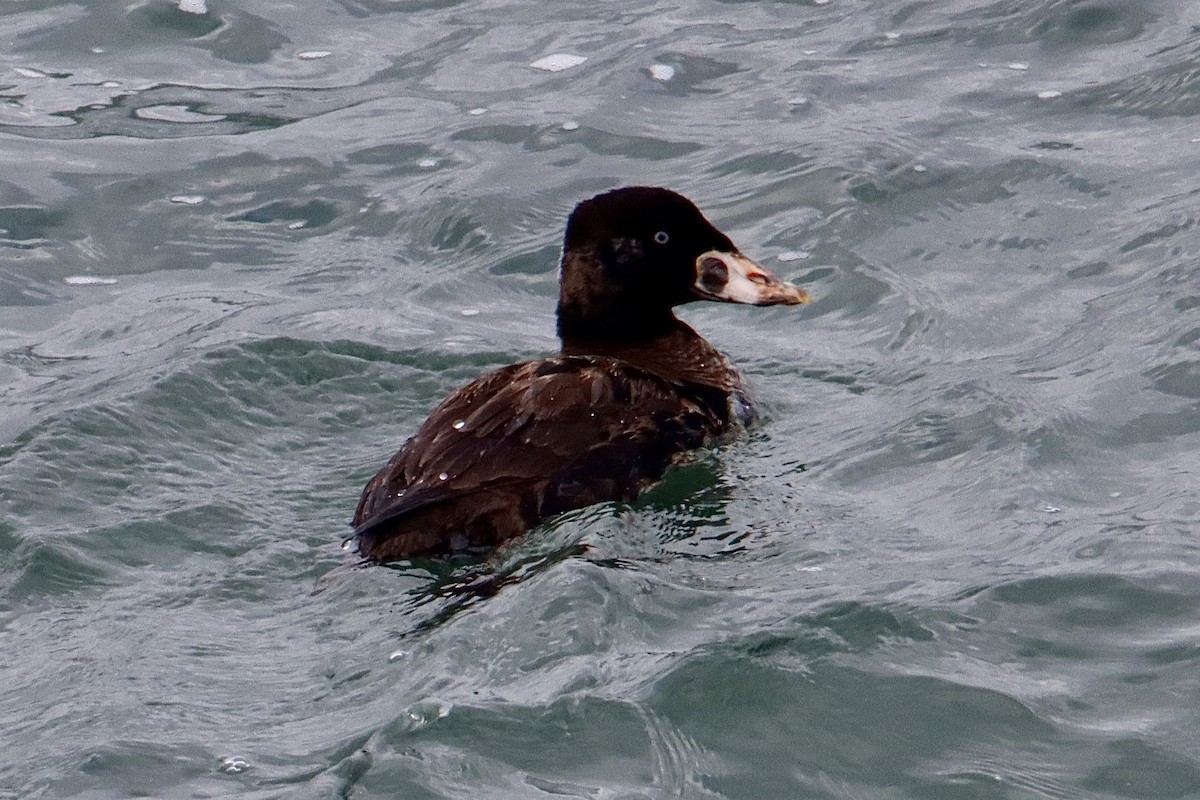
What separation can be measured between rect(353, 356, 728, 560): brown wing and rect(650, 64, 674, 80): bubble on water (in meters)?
4.43

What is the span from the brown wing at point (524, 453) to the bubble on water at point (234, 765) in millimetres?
1112

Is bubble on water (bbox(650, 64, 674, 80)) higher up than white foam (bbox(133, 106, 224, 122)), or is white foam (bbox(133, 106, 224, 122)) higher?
bubble on water (bbox(650, 64, 674, 80))

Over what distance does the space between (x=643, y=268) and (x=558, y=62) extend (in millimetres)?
4352


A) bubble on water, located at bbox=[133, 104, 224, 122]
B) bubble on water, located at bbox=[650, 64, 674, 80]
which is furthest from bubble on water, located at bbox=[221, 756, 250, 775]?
bubble on water, located at bbox=[650, 64, 674, 80]

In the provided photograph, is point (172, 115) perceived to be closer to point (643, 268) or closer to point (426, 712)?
point (643, 268)

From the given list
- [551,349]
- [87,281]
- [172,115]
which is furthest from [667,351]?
[172,115]

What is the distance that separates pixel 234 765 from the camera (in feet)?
14.8

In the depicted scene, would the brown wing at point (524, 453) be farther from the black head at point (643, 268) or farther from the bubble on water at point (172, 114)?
the bubble on water at point (172, 114)

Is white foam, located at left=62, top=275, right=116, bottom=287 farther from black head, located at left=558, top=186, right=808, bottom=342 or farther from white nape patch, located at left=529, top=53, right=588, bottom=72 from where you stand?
white nape patch, located at left=529, top=53, right=588, bottom=72

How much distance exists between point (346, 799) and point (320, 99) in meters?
6.89

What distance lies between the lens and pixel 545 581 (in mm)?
5141

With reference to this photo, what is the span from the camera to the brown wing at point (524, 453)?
5.55m

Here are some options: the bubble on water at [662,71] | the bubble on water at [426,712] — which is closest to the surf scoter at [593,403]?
the bubble on water at [426,712]

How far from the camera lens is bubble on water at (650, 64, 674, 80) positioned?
34.2 ft
